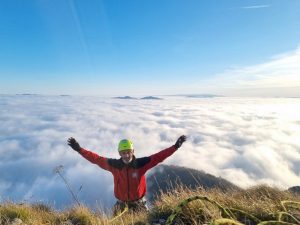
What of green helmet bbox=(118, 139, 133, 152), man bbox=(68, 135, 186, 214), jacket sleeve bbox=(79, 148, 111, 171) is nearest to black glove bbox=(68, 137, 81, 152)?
man bbox=(68, 135, 186, 214)

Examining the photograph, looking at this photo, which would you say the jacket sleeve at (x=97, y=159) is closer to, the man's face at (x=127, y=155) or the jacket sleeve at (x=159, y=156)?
the man's face at (x=127, y=155)

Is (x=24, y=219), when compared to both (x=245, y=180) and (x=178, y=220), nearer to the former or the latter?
(x=178, y=220)

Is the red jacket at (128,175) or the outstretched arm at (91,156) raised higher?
the outstretched arm at (91,156)

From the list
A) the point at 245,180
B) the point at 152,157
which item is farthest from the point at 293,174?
the point at 152,157

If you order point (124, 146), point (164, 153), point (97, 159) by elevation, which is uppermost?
point (124, 146)

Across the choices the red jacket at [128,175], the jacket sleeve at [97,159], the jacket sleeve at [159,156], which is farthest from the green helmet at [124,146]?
the jacket sleeve at [159,156]

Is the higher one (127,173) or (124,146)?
(124,146)

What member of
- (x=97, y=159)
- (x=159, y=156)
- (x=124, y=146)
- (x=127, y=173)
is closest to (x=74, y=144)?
(x=97, y=159)

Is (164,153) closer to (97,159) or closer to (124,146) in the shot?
(124,146)

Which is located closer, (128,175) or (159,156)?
(128,175)

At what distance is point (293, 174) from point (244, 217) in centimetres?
20385

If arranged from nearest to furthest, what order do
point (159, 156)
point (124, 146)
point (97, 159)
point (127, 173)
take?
point (124, 146) → point (127, 173) → point (97, 159) → point (159, 156)

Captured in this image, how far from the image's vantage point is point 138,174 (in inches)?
301

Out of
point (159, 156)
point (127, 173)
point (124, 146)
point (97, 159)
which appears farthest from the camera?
point (159, 156)
